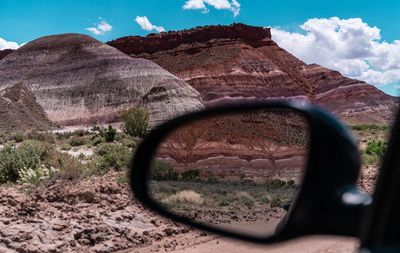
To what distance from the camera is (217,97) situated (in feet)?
328

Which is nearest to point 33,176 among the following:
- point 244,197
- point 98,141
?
point 244,197

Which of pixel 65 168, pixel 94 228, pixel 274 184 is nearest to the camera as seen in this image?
pixel 274 184

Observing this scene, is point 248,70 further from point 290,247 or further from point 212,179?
point 212,179

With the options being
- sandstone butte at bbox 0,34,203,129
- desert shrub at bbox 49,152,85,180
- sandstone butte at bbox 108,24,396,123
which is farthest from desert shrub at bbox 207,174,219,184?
sandstone butte at bbox 108,24,396,123

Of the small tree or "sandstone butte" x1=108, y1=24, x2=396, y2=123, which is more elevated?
"sandstone butte" x1=108, y1=24, x2=396, y2=123

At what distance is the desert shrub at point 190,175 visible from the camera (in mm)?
3799

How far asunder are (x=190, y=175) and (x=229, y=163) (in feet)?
0.98

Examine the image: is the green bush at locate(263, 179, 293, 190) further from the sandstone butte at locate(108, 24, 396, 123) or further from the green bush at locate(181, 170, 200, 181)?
the sandstone butte at locate(108, 24, 396, 123)

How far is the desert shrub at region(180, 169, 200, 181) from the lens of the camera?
3799 millimetres

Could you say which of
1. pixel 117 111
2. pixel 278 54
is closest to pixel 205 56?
pixel 278 54

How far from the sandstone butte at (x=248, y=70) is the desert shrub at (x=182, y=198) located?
96.1 m

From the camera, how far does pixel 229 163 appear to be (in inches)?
153

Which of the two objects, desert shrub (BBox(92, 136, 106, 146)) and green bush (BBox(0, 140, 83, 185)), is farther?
desert shrub (BBox(92, 136, 106, 146))

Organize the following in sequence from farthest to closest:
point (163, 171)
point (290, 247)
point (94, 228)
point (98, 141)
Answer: point (98, 141)
point (94, 228)
point (290, 247)
point (163, 171)
